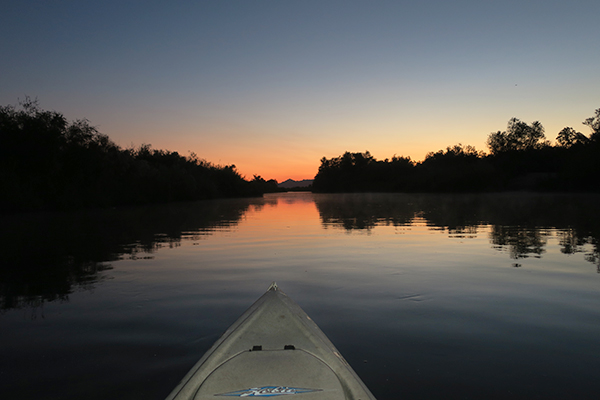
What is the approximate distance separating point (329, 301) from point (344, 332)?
113 cm

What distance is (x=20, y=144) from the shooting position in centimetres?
2584

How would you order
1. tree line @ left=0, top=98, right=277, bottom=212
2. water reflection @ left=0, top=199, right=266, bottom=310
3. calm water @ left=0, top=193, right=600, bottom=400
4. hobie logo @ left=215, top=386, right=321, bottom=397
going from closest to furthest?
hobie logo @ left=215, top=386, right=321, bottom=397, calm water @ left=0, top=193, right=600, bottom=400, water reflection @ left=0, top=199, right=266, bottom=310, tree line @ left=0, top=98, right=277, bottom=212

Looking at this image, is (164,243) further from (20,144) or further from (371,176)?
(371,176)

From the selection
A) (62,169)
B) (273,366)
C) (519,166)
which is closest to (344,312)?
(273,366)

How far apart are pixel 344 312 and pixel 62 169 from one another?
3169cm

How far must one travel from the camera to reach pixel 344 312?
176 inches

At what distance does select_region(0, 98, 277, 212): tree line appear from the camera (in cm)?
2525

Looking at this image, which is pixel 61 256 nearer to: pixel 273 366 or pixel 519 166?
pixel 273 366

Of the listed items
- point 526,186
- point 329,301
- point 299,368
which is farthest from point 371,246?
point 526,186

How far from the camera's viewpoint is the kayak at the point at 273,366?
6.92ft

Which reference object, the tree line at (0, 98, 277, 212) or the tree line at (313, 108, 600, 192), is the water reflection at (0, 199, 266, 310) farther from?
the tree line at (313, 108, 600, 192)

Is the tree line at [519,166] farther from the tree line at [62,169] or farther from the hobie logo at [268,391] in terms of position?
the hobie logo at [268,391]

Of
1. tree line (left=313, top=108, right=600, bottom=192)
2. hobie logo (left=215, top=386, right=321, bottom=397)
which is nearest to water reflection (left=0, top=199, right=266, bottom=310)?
hobie logo (left=215, top=386, right=321, bottom=397)

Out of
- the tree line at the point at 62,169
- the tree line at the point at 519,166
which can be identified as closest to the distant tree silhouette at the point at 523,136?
the tree line at the point at 519,166
